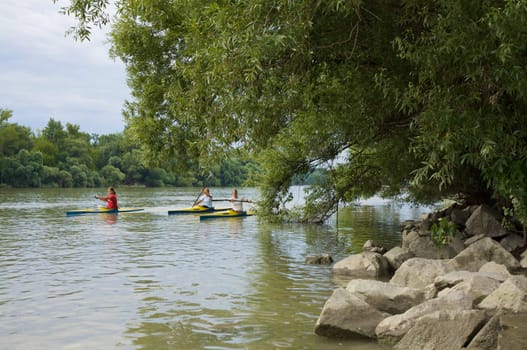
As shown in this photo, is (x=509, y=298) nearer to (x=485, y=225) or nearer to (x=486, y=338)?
(x=486, y=338)

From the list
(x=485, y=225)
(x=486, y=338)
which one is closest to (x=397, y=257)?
(x=485, y=225)

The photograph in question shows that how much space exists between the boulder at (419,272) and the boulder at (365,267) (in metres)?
1.54

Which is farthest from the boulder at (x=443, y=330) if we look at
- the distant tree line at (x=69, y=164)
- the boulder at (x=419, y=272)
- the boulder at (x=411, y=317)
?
the distant tree line at (x=69, y=164)

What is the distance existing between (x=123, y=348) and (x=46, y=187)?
81.0m

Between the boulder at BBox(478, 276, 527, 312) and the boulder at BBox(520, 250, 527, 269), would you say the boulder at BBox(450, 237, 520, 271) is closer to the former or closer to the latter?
the boulder at BBox(520, 250, 527, 269)

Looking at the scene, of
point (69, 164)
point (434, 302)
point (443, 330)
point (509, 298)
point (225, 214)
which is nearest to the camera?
point (443, 330)

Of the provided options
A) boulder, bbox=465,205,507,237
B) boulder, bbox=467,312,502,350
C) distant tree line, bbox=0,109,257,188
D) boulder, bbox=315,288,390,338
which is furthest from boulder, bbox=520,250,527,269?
distant tree line, bbox=0,109,257,188

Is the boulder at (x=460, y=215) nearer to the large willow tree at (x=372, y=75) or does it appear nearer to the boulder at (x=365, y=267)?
the large willow tree at (x=372, y=75)

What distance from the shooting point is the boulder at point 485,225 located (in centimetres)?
1466

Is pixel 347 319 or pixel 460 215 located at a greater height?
pixel 460 215

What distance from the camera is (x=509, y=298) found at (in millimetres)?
7734

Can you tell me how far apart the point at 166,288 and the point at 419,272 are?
187 inches

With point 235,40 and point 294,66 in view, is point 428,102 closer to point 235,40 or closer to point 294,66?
point 294,66

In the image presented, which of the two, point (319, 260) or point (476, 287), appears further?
point (319, 260)
